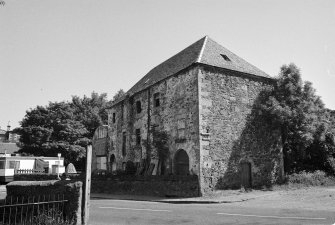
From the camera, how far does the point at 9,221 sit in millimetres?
6129

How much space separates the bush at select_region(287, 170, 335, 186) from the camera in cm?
1970

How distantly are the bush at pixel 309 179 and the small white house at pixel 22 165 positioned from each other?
18.6 meters

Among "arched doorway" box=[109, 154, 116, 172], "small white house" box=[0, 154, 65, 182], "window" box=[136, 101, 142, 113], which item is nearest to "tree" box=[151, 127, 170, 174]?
"window" box=[136, 101, 142, 113]

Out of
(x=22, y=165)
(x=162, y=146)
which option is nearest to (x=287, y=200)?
(x=162, y=146)

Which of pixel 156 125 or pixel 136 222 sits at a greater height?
pixel 156 125

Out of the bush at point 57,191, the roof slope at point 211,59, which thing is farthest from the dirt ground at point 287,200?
the bush at point 57,191

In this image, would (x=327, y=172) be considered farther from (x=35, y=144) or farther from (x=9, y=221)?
(x=35, y=144)

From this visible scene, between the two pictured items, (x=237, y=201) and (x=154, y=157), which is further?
(x=154, y=157)

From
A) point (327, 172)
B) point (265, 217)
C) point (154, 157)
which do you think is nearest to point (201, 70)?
point (154, 157)

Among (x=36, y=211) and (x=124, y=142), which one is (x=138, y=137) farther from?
(x=36, y=211)

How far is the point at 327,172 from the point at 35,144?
31.4 m

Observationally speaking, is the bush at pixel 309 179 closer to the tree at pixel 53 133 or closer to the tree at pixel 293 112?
the tree at pixel 293 112

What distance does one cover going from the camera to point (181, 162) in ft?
62.3

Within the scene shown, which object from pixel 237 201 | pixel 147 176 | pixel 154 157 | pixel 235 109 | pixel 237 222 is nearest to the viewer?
pixel 237 222
